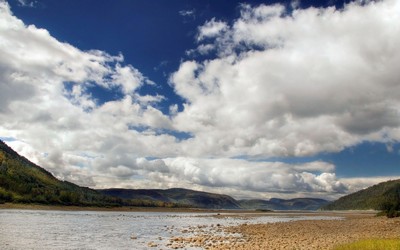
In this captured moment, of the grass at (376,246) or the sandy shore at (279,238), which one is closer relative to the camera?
the grass at (376,246)

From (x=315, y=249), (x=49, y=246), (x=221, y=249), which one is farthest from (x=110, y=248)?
(x=315, y=249)

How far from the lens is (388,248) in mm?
28500

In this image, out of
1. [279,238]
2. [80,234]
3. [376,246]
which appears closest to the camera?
[376,246]

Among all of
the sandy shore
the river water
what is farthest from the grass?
the river water

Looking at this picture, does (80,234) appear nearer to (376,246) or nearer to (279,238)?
(279,238)

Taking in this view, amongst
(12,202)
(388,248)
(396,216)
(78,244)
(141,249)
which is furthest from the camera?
(12,202)

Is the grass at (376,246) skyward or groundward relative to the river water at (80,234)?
skyward

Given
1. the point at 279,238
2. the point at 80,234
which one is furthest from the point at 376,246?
the point at 80,234

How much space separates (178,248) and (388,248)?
21.8m

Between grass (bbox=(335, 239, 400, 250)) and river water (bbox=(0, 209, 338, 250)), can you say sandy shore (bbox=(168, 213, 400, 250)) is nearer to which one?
river water (bbox=(0, 209, 338, 250))

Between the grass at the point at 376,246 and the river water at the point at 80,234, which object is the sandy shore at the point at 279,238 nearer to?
the river water at the point at 80,234

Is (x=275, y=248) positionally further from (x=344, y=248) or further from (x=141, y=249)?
(x=141, y=249)

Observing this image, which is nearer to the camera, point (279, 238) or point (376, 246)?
point (376, 246)

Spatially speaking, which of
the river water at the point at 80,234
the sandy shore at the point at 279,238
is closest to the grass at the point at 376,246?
the sandy shore at the point at 279,238
